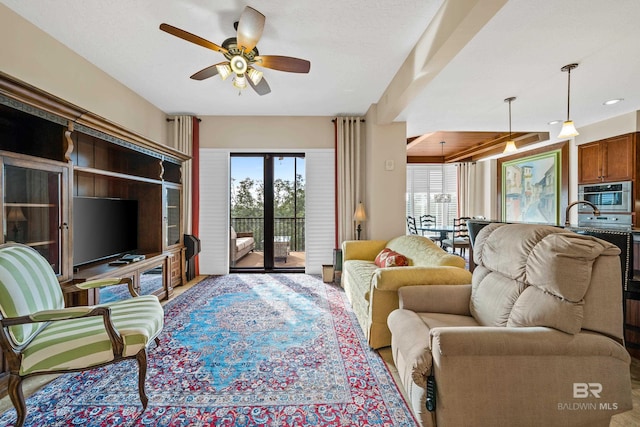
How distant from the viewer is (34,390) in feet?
6.02

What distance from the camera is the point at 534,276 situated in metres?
1.47

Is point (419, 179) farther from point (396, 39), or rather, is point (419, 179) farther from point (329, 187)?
point (396, 39)

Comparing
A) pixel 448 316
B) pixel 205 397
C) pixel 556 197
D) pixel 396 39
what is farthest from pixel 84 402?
pixel 556 197

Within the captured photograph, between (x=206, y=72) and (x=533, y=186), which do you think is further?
(x=533, y=186)

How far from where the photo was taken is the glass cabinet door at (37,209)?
1.92 m

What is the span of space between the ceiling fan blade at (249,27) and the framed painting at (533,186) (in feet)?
18.4

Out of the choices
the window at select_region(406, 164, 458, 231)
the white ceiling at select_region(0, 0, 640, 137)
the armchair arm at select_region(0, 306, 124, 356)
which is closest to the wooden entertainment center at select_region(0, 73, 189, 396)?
the armchair arm at select_region(0, 306, 124, 356)

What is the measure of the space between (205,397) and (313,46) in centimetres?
293

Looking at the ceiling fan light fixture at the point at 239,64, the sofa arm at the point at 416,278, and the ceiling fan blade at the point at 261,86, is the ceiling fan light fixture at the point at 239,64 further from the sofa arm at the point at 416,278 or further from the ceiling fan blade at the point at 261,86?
the sofa arm at the point at 416,278

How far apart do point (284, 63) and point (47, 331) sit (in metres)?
2.48

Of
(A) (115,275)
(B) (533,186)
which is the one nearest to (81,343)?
(A) (115,275)
